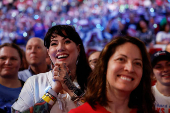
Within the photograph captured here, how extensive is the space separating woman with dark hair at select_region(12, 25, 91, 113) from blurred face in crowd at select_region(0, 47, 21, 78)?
2.48ft

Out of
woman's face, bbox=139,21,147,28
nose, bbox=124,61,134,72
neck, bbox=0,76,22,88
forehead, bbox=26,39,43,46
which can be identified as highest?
woman's face, bbox=139,21,147,28

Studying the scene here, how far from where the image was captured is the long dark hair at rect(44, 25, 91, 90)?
1.55 m

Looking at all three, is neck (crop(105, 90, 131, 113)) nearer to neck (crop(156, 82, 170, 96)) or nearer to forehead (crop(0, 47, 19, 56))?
neck (crop(156, 82, 170, 96))

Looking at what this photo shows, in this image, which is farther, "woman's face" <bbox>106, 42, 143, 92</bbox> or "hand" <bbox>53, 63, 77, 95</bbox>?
"hand" <bbox>53, 63, 77, 95</bbox>

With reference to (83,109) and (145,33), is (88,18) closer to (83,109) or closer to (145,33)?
(145,33)

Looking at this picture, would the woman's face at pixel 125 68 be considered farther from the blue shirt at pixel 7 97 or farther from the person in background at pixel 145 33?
the person in background at pixel 145 33

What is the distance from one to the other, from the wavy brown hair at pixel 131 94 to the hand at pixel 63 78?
15cm

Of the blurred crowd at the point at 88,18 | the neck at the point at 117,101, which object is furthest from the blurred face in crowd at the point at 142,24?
the neck at the point at 117,101

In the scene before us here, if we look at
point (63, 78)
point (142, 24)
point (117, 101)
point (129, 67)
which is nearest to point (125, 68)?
point (129, 67)

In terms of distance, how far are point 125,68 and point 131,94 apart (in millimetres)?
268

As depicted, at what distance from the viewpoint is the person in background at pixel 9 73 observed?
79.7 inches

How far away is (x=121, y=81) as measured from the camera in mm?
1144

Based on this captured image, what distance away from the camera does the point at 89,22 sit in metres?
9.70

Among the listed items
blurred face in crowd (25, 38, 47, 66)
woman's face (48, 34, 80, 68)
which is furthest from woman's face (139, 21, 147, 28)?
woman's face (48, 34, 80, 68)
